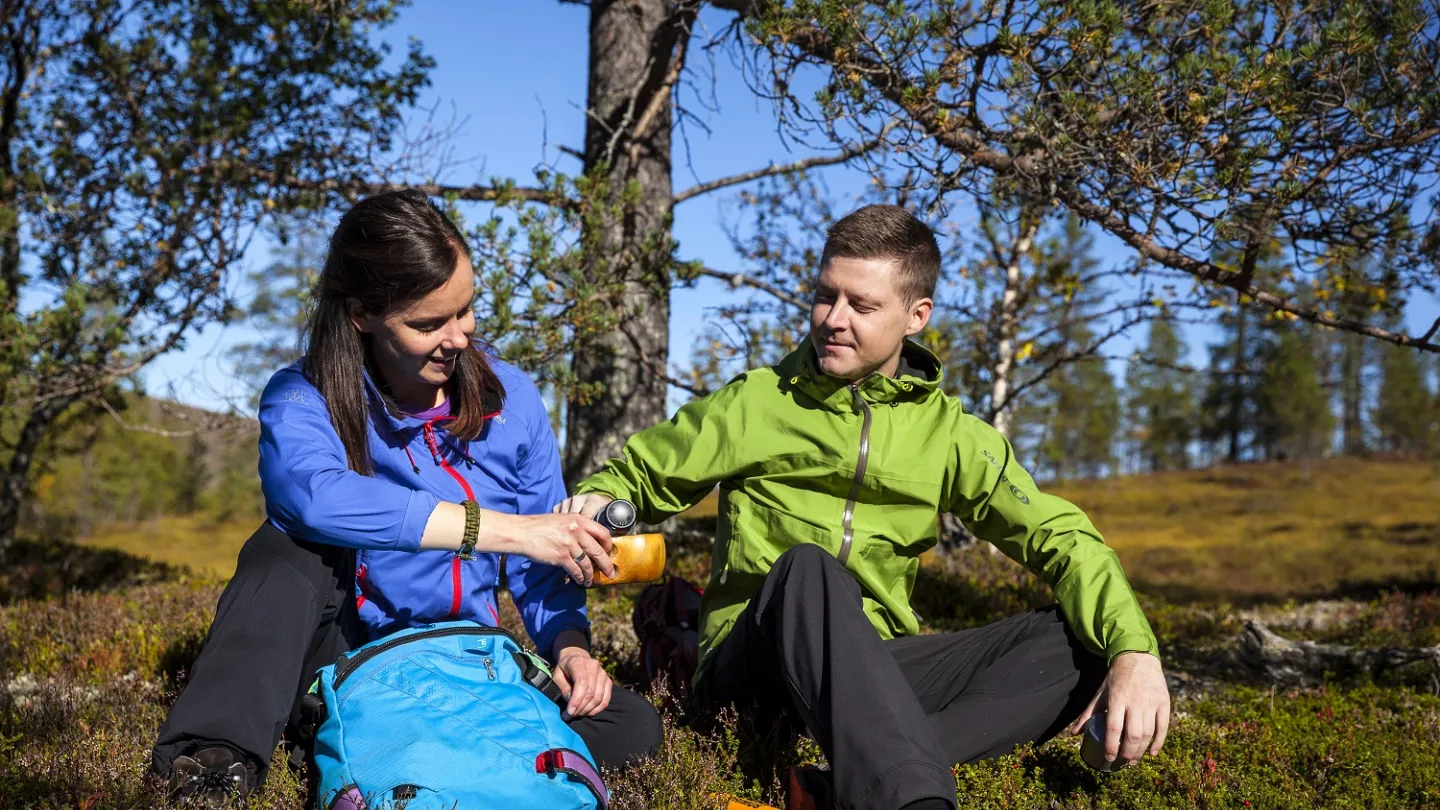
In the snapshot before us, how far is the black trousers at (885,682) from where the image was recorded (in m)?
2.62

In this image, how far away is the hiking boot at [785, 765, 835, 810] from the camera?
2.79m

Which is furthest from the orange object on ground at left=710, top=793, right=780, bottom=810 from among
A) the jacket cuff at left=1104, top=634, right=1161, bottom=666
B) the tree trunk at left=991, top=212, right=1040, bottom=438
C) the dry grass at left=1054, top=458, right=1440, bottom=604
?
the dry grass at left=1054, top=458, right=1440, bottom=604

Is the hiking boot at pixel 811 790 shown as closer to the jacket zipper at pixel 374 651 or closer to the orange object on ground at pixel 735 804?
the orange object on ground at pixel 735 804

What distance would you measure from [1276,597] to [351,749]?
846 inches

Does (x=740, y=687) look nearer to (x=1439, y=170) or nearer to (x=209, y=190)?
(x=1439, y=170)

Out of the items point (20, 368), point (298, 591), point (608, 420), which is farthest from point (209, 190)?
point (298, 591)

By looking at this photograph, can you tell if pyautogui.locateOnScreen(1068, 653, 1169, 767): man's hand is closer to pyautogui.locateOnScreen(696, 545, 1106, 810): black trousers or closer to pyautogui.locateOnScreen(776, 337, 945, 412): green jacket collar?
pyautogui.locateOnScreen(696, 545, 1106, 810): black trousers

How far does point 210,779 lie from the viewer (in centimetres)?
275

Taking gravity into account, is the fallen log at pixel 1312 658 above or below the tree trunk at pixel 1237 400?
below

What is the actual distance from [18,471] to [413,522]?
32.9 ft

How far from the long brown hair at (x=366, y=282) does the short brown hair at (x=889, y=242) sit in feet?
4.49

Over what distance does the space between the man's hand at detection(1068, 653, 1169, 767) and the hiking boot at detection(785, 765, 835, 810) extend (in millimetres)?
817

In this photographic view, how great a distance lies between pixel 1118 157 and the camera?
5133 mm

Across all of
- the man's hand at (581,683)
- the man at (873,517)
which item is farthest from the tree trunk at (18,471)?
the man at (873,517)
